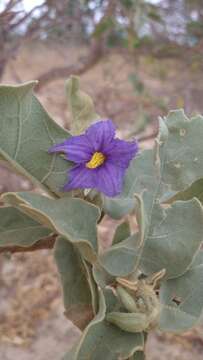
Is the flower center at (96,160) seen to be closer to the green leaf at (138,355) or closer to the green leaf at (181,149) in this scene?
the green leaf at (181,149)

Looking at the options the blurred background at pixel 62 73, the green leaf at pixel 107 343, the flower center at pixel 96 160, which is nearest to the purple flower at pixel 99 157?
the flower center at pixel 96 160

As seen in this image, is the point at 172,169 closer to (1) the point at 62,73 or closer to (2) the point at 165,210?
(2) the point at 165,210

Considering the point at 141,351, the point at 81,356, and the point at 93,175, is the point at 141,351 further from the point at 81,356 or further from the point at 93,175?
the point at 93,175

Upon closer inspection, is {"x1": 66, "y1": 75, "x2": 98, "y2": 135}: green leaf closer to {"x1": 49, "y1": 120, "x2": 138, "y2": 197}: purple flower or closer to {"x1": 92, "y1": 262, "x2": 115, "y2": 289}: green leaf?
{"x1": 49, "y1": 120, "x2": 138, "y2": 197}: purple flower

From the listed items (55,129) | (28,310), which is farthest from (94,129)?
(28,310)

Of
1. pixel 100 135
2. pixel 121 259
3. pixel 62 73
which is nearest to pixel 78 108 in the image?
pixel 100 135

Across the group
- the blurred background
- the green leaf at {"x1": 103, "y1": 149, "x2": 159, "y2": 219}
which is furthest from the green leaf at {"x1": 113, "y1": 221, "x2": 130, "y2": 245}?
the blurred background
